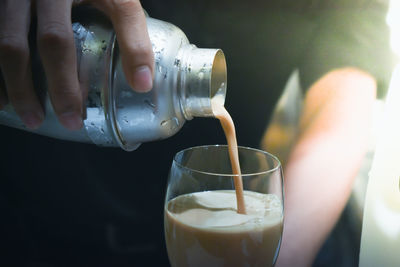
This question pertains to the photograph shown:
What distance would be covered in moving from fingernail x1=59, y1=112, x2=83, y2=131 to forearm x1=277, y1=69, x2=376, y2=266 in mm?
574

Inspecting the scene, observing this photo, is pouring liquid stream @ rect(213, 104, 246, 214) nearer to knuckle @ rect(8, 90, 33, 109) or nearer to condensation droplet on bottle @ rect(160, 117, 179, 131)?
condensation droplet on bottle @ rect(160, 117, 179, 131)

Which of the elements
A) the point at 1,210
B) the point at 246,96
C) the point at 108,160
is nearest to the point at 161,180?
the point at 108,160

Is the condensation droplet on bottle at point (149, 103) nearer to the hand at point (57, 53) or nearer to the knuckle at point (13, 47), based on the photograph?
the hand at point (57, 53)

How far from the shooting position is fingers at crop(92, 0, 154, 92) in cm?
60

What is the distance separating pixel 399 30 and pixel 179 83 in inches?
34.8

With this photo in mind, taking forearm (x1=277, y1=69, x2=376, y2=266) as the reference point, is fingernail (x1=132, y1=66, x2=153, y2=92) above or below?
above

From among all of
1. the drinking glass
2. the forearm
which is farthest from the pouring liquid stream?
the forearm

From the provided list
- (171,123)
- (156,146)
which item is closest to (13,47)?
(171,123)

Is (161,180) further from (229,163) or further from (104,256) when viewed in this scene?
(229,163)

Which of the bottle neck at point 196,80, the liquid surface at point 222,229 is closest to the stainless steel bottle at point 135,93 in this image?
the bottle neck at point 196,80

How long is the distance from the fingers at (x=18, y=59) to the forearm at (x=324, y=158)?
64 centimetres

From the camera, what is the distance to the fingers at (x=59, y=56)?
59 centimetres

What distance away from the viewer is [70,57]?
601 mm

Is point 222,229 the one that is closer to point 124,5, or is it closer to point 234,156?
point 234,156
